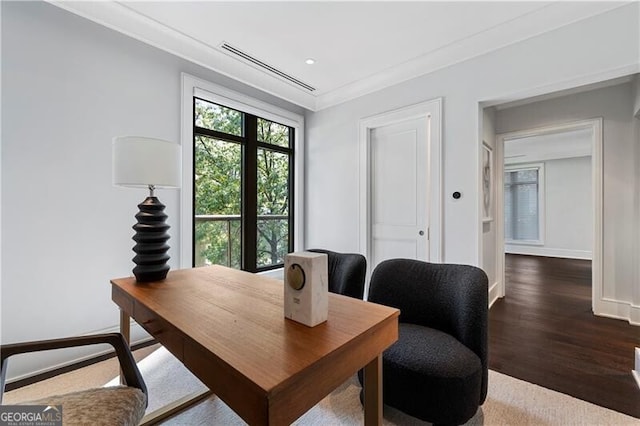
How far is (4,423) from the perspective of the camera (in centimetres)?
86

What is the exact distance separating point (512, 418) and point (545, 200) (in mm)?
7016

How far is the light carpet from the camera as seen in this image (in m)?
1.48

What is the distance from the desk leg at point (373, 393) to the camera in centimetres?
102

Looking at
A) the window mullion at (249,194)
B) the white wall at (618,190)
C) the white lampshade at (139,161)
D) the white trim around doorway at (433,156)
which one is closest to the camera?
the white lampshade at (139,161)

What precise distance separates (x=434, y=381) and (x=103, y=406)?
1321mm

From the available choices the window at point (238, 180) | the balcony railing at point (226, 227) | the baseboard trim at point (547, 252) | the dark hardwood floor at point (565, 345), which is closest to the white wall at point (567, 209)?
the baseboard trim at point (547, 252)

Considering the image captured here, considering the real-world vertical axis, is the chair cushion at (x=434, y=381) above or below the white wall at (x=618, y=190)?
below

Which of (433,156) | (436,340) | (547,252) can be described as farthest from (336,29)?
(547,252)

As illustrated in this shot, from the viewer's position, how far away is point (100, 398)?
98 centimetres

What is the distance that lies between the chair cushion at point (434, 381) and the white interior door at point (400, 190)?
1.49 m

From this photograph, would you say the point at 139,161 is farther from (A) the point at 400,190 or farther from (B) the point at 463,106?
(B) the point at 463,106

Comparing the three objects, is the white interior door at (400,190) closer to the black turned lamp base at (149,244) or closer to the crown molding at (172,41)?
the crown molding at (172,41)

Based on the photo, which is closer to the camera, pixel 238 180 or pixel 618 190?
pixel 618 190

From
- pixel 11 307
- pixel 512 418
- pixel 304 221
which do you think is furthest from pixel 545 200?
pixel 11 307
